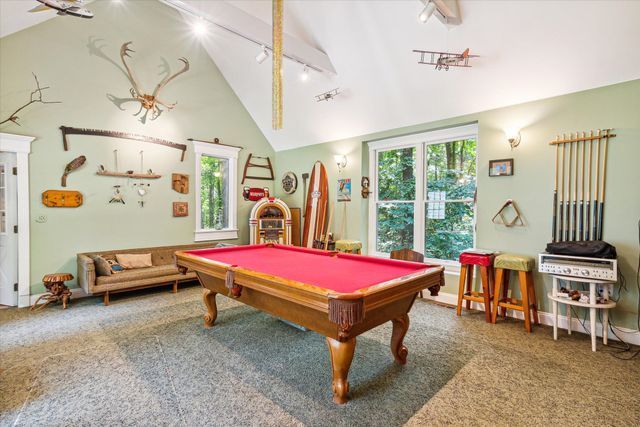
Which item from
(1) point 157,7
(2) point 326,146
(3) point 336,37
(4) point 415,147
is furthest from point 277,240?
(1) point 157,7

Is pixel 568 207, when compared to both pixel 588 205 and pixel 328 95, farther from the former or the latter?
pixel 328 95

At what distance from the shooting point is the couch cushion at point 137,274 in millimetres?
4266

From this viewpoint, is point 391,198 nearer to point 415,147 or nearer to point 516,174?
point 415,147

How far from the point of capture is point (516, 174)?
3859 mm

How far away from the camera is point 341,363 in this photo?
6.57 ft

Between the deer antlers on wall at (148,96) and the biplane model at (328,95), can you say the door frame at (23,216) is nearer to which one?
the deer antlers on wall at (148,96)

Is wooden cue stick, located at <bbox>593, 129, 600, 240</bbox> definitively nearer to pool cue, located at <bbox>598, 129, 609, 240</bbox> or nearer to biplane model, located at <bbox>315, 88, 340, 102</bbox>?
pool cue, located at <bbox>598, 129, 609, 240</bbox>

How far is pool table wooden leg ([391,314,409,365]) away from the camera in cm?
257

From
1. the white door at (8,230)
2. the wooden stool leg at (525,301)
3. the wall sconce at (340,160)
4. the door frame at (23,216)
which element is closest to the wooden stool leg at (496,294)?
the wooden stool leg at (525,301)

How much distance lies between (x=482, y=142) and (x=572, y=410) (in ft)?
→ 10.5

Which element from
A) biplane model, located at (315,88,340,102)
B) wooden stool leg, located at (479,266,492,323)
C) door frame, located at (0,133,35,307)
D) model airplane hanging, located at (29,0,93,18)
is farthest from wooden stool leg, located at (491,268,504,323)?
door frame, located at (0,133,35,307)

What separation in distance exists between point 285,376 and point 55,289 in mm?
3763

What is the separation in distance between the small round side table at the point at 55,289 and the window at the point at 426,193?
15.6ft

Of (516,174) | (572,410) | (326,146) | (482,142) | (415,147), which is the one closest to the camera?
(572,410)
